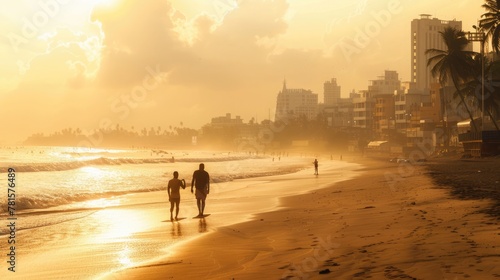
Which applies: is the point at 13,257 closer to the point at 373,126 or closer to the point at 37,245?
the point at 37,245

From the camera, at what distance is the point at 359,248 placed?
31.5 feet

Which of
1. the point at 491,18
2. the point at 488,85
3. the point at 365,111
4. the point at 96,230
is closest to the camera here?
the point at 96,230

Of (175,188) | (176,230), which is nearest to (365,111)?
(175,188)

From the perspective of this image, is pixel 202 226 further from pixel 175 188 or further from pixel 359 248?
pixel 359 248

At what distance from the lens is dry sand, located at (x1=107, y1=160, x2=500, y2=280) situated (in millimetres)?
7500

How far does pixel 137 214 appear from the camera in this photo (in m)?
21.5

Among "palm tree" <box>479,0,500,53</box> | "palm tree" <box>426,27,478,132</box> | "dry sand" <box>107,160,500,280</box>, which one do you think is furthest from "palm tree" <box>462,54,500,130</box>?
"dry sand" <box>107,160,500,280</box>

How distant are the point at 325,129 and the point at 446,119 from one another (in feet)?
334

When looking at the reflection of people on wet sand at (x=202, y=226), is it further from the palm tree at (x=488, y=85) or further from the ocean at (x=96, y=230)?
the palm tree at (x=488, y=85)

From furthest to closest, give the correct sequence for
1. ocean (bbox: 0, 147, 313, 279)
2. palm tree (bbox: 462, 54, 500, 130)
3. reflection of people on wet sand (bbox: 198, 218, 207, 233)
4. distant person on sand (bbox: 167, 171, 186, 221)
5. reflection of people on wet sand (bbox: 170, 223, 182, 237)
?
palm tree (bbox: 462, 54, 500, 130), distant person on sand (bbox: 167, 171, 186, 221), reflection of people on wet sand (bbox: 198, 218, 207, 233), reflection of people on wet sand (bbox: 170, 223, 182, 237), ocean (bbox: 0, 147, 313, 279)

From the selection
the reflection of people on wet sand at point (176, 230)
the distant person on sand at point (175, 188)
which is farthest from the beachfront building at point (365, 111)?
the reflection of people on wet sand at point (176, 230)

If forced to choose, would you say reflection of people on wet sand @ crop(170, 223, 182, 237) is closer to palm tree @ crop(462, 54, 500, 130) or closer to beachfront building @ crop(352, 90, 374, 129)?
palm tree @ crop(462, 54, 500, 130)

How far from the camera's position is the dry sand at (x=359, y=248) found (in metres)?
7.50

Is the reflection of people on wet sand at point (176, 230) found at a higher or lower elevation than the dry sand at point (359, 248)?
lower
